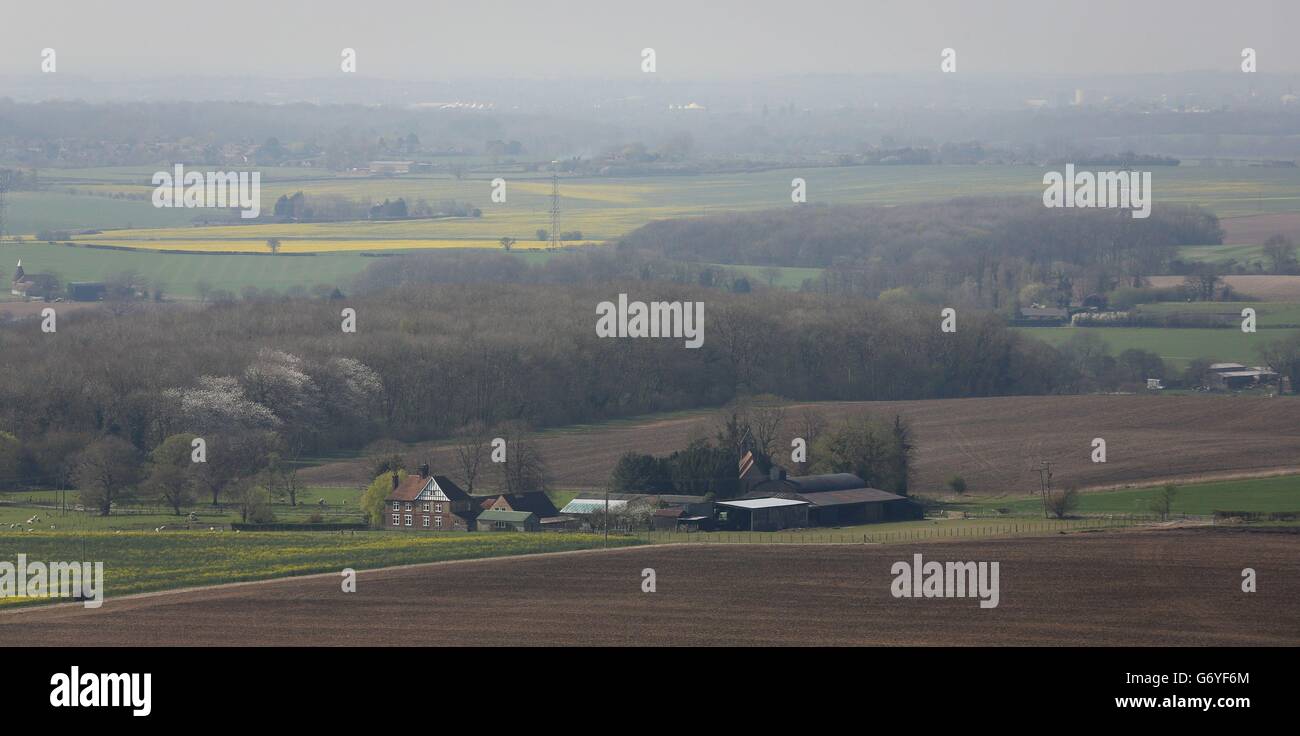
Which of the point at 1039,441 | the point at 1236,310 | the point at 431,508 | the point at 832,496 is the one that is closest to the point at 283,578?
the point at 431,508

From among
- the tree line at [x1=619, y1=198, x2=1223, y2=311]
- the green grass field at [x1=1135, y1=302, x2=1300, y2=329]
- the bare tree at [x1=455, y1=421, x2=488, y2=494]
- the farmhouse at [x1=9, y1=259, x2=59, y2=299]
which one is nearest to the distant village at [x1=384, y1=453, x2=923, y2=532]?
the bare tree at [x1=455, y1=421, x2=488, y2=494]

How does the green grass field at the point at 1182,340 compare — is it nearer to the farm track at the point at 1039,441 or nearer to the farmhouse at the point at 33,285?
the farm track at the point at 1039,441

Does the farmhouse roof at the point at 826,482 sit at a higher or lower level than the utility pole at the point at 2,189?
lower

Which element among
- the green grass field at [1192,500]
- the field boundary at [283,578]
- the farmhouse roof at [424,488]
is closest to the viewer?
the field boundary at [283,578]

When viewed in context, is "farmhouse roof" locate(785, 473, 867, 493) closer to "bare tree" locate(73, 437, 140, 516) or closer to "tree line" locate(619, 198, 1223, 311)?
"bare tree" locate(73, 437, 140, 516)

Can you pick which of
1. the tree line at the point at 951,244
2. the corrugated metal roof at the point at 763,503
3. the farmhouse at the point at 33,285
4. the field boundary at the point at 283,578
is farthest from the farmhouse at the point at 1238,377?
the farmhouse at the point at 33,285

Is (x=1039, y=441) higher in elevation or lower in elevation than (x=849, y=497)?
higher

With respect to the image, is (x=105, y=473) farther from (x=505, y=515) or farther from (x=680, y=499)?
(x=680, y=499)

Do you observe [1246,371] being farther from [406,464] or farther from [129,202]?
[129,202]
